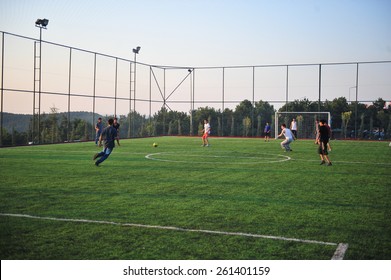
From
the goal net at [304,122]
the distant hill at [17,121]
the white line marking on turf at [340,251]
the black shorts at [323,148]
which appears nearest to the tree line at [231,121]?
the distant hill at [17,121]

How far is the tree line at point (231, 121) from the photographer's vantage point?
39.8 m

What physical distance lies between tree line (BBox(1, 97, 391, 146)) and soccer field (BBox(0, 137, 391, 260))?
2433 cm

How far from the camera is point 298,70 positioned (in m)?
43.9

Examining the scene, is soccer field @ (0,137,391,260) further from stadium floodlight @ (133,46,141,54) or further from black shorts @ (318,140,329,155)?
stadium floodlight @ (133,46,141,54)

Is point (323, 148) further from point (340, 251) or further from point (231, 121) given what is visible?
point (231, 121)

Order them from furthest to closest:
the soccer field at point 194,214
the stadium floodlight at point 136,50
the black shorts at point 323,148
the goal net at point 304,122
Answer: the goal net at point 304,122 → the stadium floodlight at point 136,50 → the black shorts at point 323,148 → the soccer field at point 194,214

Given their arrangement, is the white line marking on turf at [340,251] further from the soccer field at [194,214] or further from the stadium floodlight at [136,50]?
the stadium floodlight at [136,50]

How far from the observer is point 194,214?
27.3ft

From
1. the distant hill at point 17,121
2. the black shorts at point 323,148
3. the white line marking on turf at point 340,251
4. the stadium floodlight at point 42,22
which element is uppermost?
the stadium floodlight at point 42,22

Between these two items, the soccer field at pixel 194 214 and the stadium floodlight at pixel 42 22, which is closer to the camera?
the soccer field at pixel 194 214

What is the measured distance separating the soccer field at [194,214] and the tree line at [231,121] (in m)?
24.3

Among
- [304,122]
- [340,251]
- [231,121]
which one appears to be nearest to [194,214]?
[340,251]

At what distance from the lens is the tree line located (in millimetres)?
39781

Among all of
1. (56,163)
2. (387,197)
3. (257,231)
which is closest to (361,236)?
(257,231)
